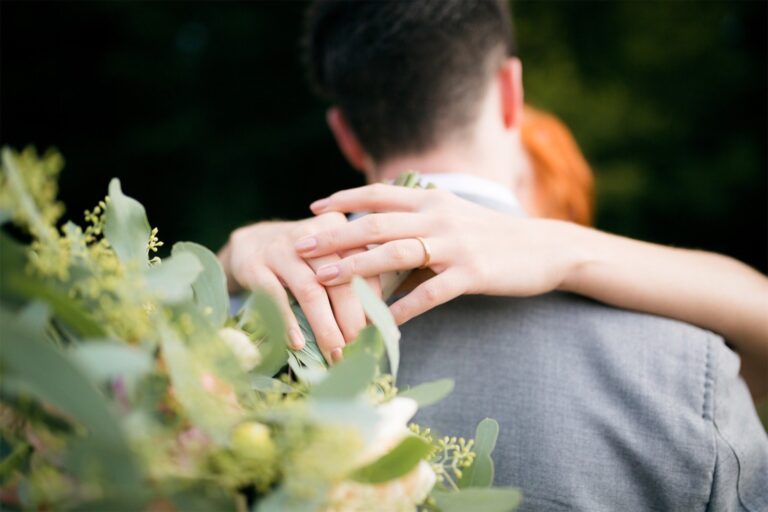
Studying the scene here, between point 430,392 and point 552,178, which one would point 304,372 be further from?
point 552,178

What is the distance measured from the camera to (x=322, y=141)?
16.7ft

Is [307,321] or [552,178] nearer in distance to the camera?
[307,321]

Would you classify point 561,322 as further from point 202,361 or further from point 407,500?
point 202,361

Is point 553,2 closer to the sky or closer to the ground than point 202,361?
closer to the sky

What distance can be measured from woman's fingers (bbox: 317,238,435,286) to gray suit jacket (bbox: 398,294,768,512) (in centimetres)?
21

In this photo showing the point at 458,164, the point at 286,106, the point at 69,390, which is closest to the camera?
the point at 69,390

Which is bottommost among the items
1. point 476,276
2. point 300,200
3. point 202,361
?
point 476,276

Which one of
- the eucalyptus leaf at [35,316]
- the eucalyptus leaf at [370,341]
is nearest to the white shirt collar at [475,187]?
the eucalyptus leaf at [370,341]

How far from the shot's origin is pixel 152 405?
0.59 m

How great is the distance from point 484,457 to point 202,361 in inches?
15.0

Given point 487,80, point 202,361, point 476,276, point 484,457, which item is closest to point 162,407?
point 202,361

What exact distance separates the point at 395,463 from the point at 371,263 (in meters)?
0.37

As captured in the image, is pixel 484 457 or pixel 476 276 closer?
pixel 484 457

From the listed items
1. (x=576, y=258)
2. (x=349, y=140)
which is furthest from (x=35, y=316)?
(x=349, y=140)
